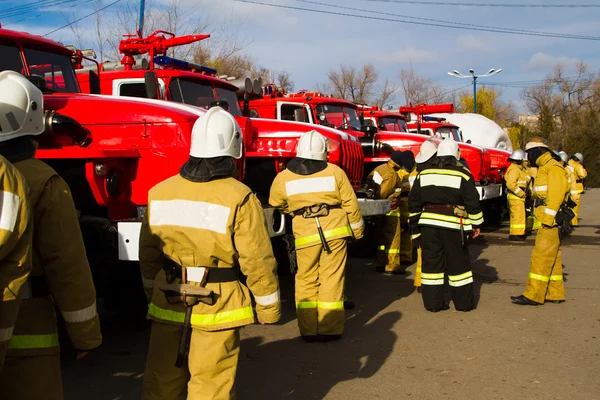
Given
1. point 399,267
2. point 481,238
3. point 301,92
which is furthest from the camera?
point 481,238

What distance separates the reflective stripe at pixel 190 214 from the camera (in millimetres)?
3217

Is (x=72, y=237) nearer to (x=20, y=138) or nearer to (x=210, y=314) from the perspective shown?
(x=20, y=138)

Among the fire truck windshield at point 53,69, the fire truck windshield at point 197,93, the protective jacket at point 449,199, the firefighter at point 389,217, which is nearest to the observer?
the fire truck windshield at point 53,69

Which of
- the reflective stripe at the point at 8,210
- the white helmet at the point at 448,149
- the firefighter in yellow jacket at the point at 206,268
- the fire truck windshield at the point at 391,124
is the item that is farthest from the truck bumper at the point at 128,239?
the fire truck windshield at the point at 391,124

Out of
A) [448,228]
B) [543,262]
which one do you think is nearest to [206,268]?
[448,228]

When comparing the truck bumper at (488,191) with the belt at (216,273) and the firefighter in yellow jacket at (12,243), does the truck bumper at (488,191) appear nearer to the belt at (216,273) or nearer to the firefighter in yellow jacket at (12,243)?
the belt at (216,273)

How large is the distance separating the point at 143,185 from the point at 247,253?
2.12 m

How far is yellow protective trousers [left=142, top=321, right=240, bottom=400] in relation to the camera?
3.19 metres

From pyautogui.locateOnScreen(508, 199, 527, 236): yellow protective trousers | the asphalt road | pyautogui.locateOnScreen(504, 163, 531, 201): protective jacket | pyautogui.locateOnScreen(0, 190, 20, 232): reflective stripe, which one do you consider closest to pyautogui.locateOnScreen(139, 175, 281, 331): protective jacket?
pyautogui.locateOnScreen(0, 190, 20, 232): reflective stripe

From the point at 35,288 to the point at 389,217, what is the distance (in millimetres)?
7030

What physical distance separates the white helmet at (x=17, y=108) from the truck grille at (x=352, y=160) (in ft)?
17.1

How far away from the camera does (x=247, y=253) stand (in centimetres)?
322

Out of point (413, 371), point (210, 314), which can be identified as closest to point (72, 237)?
point (210, 314)

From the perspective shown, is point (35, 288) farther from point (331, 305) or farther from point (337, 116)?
point (337, 116)
